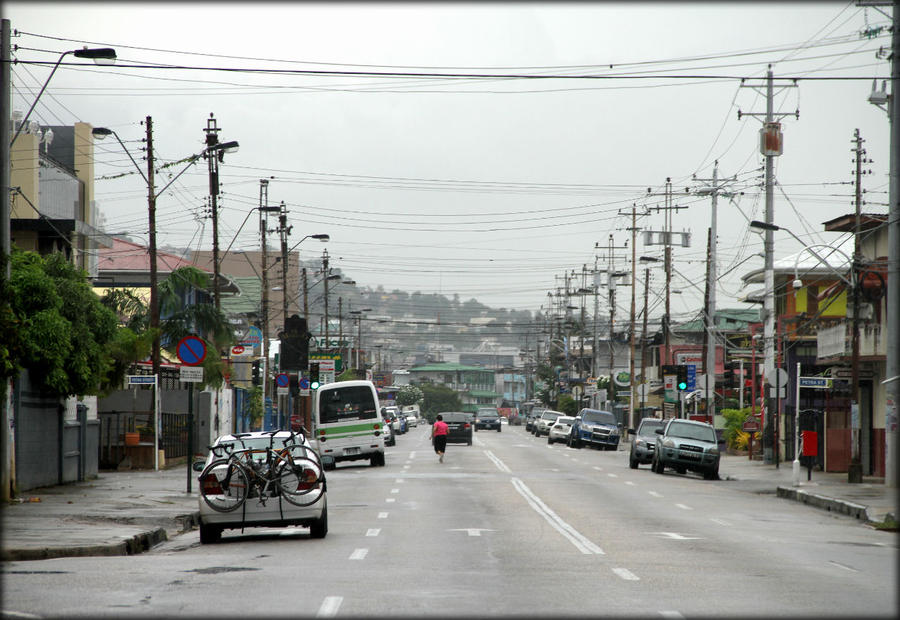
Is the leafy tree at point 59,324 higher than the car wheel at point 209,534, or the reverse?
the leafy tree at point 59,324

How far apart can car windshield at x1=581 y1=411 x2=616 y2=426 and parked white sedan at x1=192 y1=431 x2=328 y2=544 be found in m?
45.4

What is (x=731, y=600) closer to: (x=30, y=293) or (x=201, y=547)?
(x=201, y=547)

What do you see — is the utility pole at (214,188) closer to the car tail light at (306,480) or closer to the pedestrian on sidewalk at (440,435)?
the pedestrian on sidewalk at (440,435)

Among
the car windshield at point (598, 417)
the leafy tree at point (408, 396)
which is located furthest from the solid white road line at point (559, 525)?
the leafy tree at point (408, 396)

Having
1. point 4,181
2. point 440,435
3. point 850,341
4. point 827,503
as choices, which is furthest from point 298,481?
point 440,435

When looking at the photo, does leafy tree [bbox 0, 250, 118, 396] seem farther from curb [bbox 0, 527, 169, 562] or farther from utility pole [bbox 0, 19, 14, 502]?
curb [bbox 0, 527, 169, 562]

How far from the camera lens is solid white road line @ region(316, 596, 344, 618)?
9961 mm

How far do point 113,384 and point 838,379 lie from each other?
71.5 ft

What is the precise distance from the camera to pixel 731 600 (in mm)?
11375

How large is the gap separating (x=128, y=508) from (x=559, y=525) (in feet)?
26.5

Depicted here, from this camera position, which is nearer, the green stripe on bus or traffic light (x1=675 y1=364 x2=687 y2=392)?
the green stripe on bus

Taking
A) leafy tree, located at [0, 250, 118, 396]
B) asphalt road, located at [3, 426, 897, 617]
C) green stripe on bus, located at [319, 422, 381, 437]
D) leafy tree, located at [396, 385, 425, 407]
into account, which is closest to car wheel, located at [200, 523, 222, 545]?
asphalt road, located at [3, 426, 897, 617]

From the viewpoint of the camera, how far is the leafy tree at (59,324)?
24.6m

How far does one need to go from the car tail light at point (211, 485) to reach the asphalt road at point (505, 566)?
79 cm
